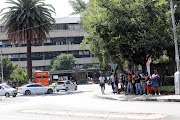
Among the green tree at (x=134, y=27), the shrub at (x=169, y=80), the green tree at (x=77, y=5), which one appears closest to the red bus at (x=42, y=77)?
the green tree at (x=77, y=5)

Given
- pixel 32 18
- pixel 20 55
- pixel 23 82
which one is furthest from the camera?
pixel 20 55

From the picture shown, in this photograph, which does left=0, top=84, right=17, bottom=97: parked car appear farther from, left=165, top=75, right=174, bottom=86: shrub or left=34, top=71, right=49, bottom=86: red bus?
left=165, top=75, right=174, bottom=86: shrub

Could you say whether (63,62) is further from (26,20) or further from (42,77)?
(26,20)

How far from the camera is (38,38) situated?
132 feet

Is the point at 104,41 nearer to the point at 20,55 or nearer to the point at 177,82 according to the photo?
the point at 177,82

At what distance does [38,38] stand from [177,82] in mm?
24492

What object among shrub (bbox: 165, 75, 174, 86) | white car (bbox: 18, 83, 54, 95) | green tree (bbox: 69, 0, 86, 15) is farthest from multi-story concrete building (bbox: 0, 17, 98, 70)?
shrub (bbox: 165, 75, 174, 86)

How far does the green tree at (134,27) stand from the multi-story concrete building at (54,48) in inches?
2267

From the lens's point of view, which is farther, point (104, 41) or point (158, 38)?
point (104, 41)

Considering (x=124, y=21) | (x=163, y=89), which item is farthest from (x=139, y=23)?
(x=163, y=89)

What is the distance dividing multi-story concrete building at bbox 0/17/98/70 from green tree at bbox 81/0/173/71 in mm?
57584

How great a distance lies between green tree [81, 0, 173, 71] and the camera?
2384cm

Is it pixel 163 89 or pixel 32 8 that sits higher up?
pixel 32 8

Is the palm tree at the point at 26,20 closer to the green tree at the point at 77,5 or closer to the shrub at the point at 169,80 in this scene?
the green tree at the point at 77,5
